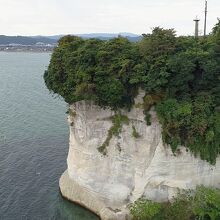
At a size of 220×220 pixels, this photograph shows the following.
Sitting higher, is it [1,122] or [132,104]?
[132,104]

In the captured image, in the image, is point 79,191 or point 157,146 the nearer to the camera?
point 157,146

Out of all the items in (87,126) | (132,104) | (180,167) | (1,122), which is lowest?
(1,122)

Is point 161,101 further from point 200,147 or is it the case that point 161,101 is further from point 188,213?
point 188,213

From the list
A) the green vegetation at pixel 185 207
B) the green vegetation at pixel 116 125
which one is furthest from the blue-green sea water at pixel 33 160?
the green vegetation at pixel 116 125

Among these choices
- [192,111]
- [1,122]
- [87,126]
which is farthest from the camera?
[1,122]

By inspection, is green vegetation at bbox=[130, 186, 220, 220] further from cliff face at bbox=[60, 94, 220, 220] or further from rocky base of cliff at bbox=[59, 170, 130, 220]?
rocky base of cliff at bbox=[59, 170, 130, 220]

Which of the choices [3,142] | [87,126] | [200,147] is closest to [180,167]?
[200,147]

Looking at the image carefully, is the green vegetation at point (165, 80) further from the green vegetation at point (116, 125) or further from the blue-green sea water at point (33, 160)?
the blue-green sea water at point (33, 160)
